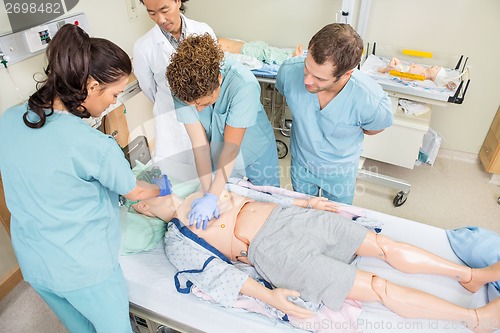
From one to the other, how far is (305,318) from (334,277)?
18 centimetres

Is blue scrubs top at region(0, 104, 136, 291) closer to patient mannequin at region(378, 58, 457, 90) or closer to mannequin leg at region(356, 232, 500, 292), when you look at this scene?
mannequin leg at region(356, 232, 500, 292)

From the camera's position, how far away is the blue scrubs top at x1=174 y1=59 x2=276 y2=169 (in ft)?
4.82

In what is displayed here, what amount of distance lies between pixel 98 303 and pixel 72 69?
2.62 ft

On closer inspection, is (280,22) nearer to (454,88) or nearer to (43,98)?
(454,88)

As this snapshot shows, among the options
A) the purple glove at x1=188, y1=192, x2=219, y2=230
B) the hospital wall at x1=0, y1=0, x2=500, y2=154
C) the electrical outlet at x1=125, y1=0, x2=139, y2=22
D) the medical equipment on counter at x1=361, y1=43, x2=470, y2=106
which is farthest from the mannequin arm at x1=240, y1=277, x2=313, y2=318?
the electrical outlet at x1=125, y1=0, x2=139, y2=22

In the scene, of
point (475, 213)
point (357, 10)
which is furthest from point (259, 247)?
point (357, 10)

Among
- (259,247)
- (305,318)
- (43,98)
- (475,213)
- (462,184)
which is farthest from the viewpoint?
(462,184)

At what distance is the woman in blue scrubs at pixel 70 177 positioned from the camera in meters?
0.97

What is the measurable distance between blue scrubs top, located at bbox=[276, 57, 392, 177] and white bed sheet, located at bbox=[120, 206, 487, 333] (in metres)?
0.43

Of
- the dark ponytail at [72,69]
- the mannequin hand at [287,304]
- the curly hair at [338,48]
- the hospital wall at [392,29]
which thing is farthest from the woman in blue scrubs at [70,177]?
the hospital wall at [392,29]

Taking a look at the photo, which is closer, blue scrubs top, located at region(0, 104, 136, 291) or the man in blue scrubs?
blue scrubs top, located at region(0, 104, 136, 291)

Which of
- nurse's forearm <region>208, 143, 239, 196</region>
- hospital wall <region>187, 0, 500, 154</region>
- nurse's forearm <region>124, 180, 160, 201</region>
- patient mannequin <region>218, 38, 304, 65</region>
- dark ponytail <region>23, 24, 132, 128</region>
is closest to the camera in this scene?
dark ponytail <region>23, 24, 132, 128</region>

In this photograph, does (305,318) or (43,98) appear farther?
(305,318)

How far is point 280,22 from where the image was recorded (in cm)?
283
